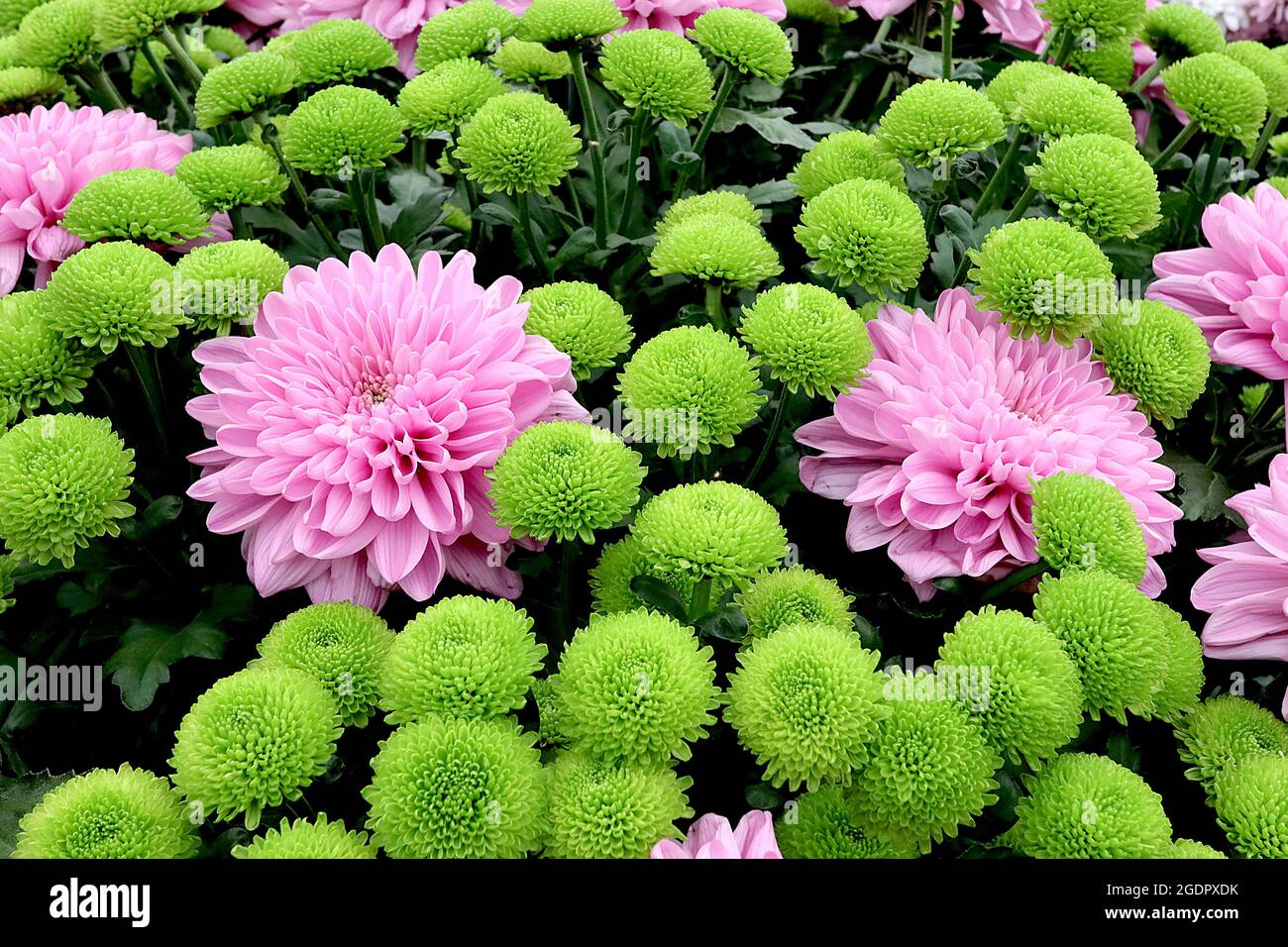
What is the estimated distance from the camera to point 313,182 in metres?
2.06

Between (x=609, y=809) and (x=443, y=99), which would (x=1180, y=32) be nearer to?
(x=443, y=99)

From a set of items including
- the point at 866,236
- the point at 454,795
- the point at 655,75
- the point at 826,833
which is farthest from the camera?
the point at 655,75

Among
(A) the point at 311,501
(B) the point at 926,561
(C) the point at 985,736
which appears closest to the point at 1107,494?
(B) the point at 926,561

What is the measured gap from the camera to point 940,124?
1.51 m

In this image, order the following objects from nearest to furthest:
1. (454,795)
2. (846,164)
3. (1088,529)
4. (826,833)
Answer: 1. (454,795)
2. (826,833)
3. (1088,529)
4. (846,164)

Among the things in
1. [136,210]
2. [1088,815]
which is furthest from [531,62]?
[1088,815]

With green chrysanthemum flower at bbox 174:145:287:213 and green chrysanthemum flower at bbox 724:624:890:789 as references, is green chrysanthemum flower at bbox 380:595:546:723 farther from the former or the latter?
green chrysanthemum flower at bbox 174:145:287:213

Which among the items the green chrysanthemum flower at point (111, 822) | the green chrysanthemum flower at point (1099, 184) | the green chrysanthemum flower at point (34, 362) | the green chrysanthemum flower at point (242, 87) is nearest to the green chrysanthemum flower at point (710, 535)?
the green chrysanthemum flower at point (111, 822)

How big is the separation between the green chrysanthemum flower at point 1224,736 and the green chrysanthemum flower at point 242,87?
4.86ft

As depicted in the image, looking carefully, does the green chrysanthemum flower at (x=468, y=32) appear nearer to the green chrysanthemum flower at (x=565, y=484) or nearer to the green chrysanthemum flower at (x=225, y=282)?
the green chrysanthemum flower at (x=225, y=282)

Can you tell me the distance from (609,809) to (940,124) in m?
1.02

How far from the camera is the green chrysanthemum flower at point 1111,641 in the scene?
1.11 metres
